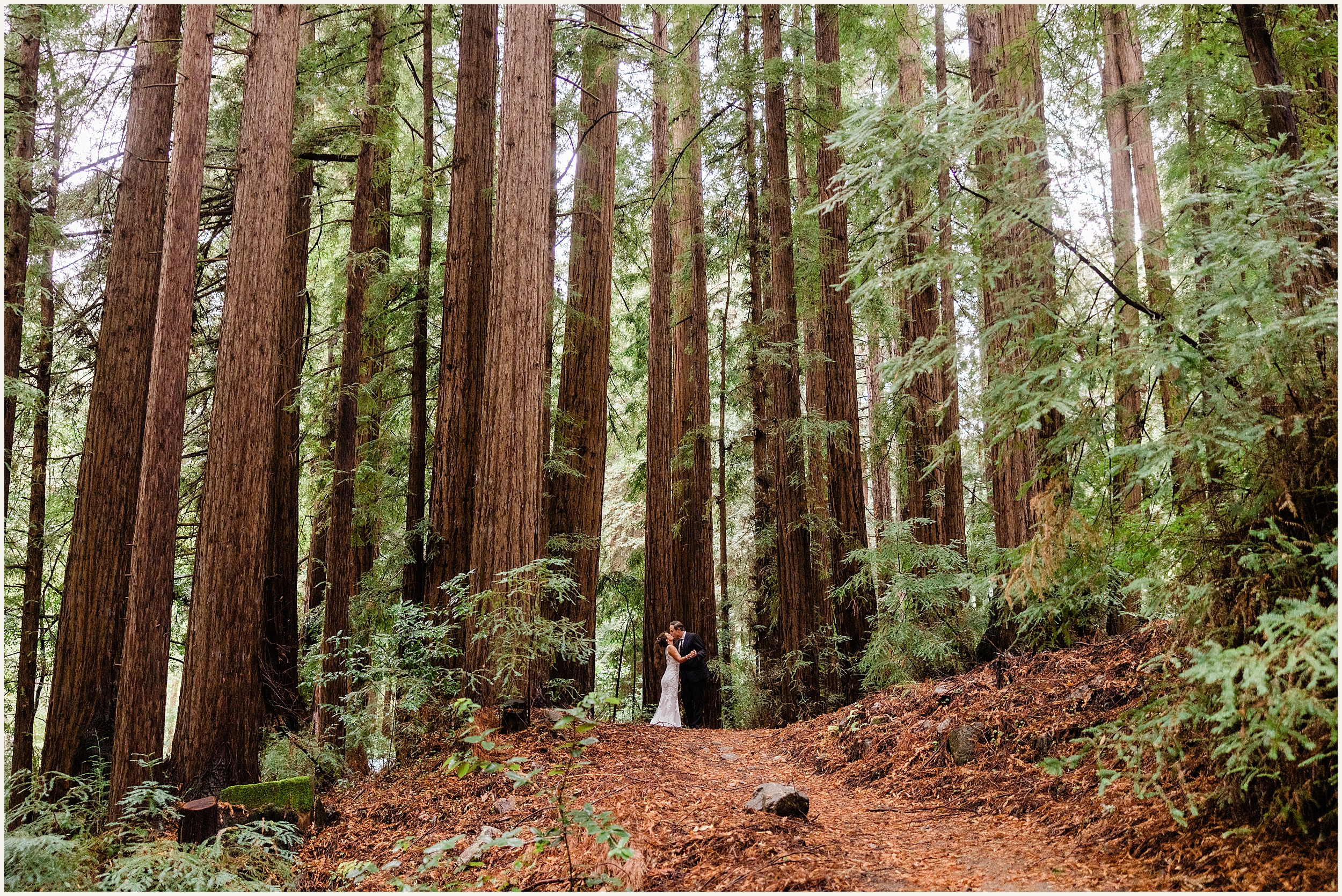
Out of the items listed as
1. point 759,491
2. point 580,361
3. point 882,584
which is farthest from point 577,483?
point 882,584

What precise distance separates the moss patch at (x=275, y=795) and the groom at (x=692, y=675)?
6019 millimetres

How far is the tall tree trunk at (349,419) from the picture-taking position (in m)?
9.07

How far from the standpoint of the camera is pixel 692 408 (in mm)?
14031

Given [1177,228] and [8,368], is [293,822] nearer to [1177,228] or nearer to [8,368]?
[8,368]

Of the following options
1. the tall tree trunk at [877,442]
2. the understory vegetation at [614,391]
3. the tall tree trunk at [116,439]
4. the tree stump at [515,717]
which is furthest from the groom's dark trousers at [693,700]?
the tall tree trunk at [116,439]

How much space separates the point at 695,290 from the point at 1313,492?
10953 mm

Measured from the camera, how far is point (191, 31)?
745cm

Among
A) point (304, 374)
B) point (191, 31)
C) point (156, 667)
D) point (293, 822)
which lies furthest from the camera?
point (304, 374)

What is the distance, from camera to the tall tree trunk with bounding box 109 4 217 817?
21.1 ft

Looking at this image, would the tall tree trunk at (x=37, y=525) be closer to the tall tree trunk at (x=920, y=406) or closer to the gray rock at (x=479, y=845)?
the gray rock at (x=479, y=845)

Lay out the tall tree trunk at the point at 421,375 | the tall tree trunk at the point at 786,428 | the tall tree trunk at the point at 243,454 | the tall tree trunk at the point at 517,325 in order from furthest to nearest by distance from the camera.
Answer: the tall tree trunk at the point at 786,428 < the tall tree trunk at the point at 421,375 < the tall tree trunk at the point at 517,325 < the tall tree trunk at the point at 243,454

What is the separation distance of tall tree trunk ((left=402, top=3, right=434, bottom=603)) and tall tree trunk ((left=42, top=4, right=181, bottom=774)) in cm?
284

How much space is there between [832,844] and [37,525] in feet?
32.9

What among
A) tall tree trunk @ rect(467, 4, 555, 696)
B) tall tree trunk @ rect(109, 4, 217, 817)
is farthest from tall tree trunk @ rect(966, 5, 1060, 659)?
tall tree trunk @ rect(109, 4, 217, 817)
